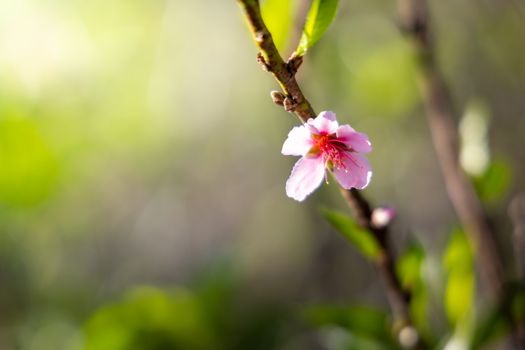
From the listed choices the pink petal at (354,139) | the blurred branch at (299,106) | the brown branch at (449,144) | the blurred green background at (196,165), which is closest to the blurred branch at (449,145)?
the brown branch at (449,144)

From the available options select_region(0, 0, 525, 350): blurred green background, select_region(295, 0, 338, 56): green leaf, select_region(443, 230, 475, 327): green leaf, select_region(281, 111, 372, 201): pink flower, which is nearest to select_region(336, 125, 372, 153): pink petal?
select_region(281, 111, 372, 201): pink flower

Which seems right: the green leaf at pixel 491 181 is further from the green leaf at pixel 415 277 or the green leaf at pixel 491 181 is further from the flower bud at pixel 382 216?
the flower bud at pixel 382 216

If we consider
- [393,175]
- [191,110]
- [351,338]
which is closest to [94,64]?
[191,110]

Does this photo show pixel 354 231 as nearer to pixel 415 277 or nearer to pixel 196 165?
pixel 415 277

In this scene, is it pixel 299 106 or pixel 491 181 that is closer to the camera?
pixel 299 106

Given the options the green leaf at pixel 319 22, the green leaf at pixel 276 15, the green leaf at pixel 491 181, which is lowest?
the green leaf at pixel 319 22

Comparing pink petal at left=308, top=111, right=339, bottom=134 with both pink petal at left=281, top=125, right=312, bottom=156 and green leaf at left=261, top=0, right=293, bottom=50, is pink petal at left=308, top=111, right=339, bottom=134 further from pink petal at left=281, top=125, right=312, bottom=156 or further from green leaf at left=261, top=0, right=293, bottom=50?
green leaf at left=261, top=0, right=293, bottom=50

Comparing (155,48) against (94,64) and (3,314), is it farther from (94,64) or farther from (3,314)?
(3,314)

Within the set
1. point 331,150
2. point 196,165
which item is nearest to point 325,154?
point 331,150

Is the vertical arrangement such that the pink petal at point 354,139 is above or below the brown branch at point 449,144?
below
